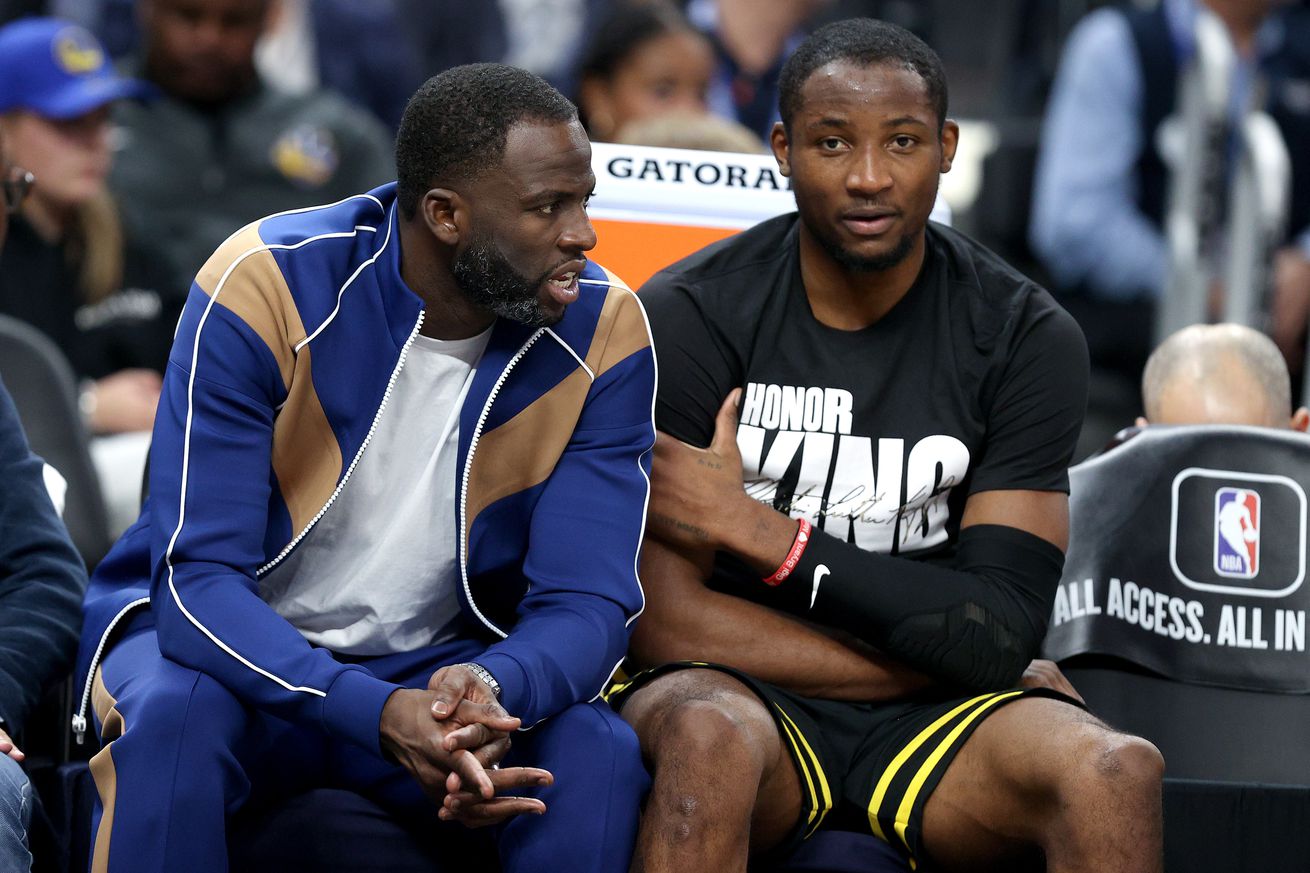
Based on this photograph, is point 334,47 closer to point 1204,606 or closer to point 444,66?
point 444,66

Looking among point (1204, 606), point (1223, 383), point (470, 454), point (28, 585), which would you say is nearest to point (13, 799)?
point (28, 585)

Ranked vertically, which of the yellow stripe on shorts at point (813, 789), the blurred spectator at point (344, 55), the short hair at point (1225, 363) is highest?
the blurred spectator at point (344, 55)

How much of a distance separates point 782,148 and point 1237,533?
0.92 metres

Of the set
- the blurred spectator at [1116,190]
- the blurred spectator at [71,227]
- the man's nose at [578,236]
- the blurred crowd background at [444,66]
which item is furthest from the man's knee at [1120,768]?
the blurred spectator at [1116,190]

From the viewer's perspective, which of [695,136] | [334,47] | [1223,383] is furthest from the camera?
[334,47]

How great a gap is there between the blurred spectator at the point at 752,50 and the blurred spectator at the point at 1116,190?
89cm

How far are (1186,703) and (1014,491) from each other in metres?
0.48

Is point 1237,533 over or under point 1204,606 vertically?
over

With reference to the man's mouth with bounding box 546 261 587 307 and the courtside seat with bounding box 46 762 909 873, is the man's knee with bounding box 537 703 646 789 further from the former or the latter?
the man's mouth with bounding box 546 261 587 307

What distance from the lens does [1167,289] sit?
17.5ft

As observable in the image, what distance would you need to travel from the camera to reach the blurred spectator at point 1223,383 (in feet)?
10.5

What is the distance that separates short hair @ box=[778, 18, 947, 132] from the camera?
2.82 meters

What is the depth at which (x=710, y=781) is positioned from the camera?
8.08ft

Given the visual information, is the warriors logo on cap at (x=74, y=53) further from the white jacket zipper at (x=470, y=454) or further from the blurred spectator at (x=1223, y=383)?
the blurred spectator at (x=1223, y=383)
